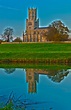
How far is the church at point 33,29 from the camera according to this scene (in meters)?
147

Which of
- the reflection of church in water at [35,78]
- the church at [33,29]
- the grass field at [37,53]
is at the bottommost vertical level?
the reflection of church in water at [35,78]

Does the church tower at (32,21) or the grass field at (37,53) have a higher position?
the church tower at (32,21)

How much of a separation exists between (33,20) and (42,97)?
148524mm

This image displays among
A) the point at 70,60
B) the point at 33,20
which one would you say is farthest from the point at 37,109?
the point at 33,20

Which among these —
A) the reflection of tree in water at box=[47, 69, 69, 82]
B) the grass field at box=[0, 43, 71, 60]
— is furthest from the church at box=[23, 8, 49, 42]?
the reflection of tree in water at box=[47, 69, 69, 82]

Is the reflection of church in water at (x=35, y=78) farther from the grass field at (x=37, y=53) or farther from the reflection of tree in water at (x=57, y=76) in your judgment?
the grass field at (x=37, y=53)

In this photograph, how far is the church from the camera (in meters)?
147

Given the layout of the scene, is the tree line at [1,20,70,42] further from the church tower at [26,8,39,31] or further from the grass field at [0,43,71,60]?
the church tower at [26,8,39,31]

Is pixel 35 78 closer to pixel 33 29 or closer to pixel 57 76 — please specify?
pixel 57 76

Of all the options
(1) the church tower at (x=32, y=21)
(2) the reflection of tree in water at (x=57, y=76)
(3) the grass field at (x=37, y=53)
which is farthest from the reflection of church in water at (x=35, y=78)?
(1) the church tower at (x=32, y=21)

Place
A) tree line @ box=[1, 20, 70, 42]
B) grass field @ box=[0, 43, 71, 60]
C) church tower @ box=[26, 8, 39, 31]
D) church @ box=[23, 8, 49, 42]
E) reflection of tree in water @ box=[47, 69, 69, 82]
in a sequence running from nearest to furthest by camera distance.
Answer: reflection of tree in water @ box=[47, 69, 69, 82], grass field @ box=[0, 43, 71, 60], tree line @ box=[1, 20, 70, 42], church @ box=[23, 8, 49, 42], church tower @ box=[26, 8, 39, 31]

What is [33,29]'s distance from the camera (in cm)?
16038

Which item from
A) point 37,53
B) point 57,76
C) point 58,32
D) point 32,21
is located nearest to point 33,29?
point 32,21

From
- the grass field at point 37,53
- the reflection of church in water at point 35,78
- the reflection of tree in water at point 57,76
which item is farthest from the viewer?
the grass field at point 37,53
